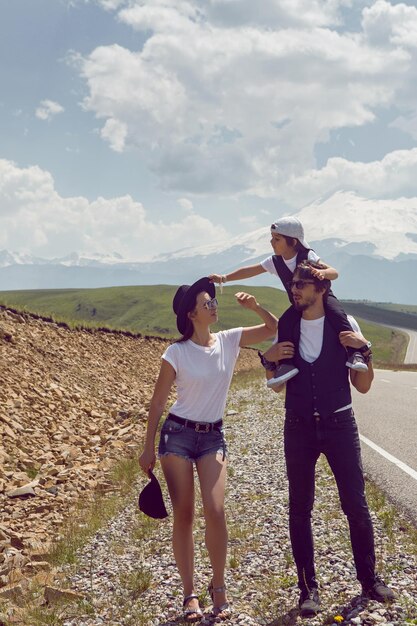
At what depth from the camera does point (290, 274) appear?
5836mm

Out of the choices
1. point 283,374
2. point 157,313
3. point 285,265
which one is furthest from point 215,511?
point 157,313

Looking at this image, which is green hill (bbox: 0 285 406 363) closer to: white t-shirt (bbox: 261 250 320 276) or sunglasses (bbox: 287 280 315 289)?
white t-shirt (bbox: 261 250 320 276)

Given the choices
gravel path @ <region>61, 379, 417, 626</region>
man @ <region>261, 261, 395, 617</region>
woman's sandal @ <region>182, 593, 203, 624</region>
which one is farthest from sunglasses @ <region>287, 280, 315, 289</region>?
woman's sandal @ <region>182, 593, 203, 624</region>

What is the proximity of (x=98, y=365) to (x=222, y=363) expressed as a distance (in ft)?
65.9

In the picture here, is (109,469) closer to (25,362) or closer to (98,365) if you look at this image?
(25,362)

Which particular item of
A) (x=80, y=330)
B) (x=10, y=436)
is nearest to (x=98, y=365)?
(x=80, y=330)

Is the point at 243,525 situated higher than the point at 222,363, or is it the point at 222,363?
the point at 222,363

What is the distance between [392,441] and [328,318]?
8.91 m

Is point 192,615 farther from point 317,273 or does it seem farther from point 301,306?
point 317,273

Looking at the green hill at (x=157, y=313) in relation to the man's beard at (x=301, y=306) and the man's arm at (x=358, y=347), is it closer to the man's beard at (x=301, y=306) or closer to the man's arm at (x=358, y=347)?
the man's arm at (x=358, y=347)

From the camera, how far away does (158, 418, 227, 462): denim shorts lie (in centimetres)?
525

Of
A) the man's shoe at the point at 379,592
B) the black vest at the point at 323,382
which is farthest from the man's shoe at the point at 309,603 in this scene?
the black vest at the point at 323,382

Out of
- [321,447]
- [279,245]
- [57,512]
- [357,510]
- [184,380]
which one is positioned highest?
[279,245]

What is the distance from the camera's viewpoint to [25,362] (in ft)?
63.4
